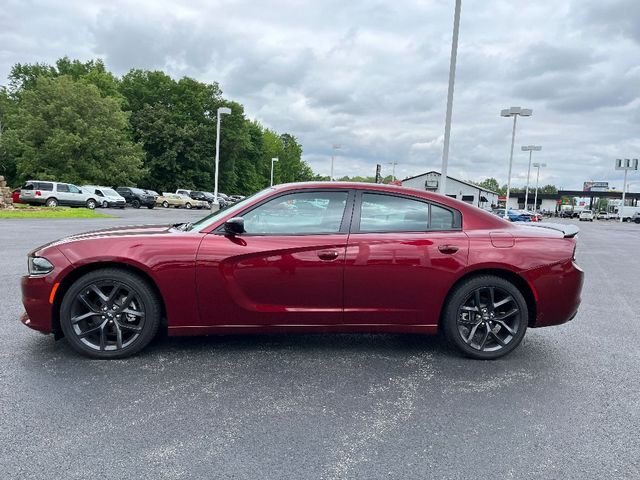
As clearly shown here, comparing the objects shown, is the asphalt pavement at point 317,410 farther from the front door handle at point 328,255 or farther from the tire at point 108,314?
the front door handle at point 328,255

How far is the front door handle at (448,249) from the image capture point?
406 cm

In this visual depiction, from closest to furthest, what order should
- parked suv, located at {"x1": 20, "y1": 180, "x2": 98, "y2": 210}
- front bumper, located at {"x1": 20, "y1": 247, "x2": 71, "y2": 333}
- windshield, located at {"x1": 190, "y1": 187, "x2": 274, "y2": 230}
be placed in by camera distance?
front bumper, located at {"x1": 20, "y1": 247, "x2": 71, "y2": 333}
windshield, located at {"x1": 190, "y1": 187, "x2": 274, "y2": 230}
parked suv, located at {"x1": 20, "y1": 180, "x2": 98, "y2": 210}

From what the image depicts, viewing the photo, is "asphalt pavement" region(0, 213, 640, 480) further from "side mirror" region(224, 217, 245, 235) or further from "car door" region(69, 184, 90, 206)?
"car door" region(69, 184, 90, 206)

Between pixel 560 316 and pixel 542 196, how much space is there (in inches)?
4449

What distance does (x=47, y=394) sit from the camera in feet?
10.8

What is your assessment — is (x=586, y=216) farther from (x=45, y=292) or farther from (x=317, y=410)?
(x=45, y=292)

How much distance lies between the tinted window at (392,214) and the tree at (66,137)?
43.8 metres

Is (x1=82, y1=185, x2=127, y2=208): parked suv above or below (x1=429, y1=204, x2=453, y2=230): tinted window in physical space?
below

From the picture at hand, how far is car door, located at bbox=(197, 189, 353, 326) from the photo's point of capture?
3887mm

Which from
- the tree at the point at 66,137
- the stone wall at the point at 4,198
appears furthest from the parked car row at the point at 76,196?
the tree at the point at 66,137

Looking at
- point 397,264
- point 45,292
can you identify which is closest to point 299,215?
point 397,264

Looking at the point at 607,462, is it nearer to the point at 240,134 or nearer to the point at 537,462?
the point at 537,462

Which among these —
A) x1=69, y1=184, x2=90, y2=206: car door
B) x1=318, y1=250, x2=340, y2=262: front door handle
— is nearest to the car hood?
x1=318, y1=250, x2=340, y2=262: front door handle

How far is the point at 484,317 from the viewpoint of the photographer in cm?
420
